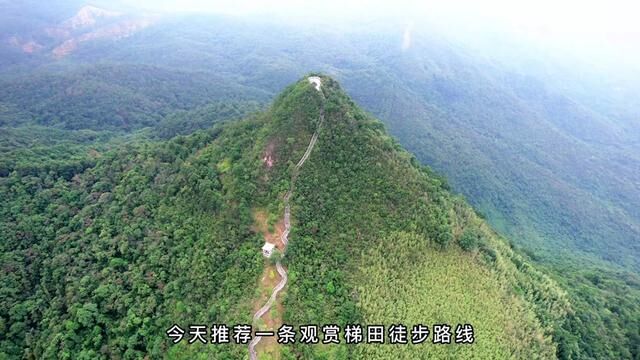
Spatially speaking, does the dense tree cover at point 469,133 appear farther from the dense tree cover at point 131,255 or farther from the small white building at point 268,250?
the small white building at point 268,250

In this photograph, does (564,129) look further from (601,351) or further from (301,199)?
(301,199)

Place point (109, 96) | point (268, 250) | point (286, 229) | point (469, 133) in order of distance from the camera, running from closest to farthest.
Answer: point (268, 250) < point (286, 229) < point (109, 96) < point (469, 133)

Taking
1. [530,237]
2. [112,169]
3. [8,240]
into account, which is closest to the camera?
[8,240]

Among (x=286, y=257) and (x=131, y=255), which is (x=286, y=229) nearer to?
(x=286, y=257)

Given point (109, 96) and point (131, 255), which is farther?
point (109, 96)

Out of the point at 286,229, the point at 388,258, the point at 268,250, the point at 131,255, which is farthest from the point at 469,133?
the point at 131,255

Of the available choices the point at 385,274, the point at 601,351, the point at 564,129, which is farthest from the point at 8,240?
the point at 564,129

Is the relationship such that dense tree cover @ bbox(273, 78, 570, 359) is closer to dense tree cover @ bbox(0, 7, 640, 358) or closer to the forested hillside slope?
the forested hillside slope

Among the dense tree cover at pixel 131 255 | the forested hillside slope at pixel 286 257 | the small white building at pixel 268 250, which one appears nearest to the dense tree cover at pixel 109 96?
the dense tree cover at pixel 131 255
